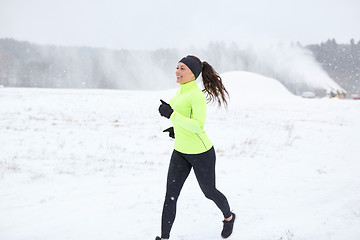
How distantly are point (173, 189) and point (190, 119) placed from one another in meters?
0.86

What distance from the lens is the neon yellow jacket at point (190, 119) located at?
2.83 metres

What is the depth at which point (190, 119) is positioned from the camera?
280cm

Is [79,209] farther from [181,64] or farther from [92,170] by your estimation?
[181,64]

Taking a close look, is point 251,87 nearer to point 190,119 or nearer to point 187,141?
point 187,141

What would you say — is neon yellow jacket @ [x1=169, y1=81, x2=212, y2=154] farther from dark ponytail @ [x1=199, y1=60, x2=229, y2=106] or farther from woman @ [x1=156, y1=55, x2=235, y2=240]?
dark ponytail @ [x1=199, y1=60, x2=229, y2=106]

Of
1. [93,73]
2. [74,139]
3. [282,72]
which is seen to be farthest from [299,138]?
[93,73]

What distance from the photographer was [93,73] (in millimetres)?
110000

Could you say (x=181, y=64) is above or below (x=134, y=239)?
above

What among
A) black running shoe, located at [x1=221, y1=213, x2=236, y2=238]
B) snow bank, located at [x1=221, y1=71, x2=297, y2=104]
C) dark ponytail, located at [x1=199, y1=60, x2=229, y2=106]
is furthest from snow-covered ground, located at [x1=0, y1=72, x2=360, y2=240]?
snow bank, located at [x1=221, y1=71, x2=297, y2=104]

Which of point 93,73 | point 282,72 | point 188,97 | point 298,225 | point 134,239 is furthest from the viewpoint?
point 93,73

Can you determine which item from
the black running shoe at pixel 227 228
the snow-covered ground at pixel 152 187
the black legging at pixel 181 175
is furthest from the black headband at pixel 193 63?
the snow-covered ground at pixel 152 187

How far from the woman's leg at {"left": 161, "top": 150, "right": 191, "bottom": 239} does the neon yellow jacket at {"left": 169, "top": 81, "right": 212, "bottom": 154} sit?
0.17 meters

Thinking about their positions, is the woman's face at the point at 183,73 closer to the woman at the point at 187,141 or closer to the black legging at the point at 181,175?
the woman at the point at 187,141

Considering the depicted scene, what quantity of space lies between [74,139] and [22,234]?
593 cm
